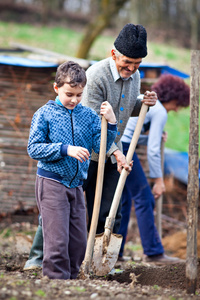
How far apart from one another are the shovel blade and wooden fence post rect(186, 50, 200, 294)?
77cm

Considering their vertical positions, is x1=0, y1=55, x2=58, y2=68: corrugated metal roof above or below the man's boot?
above

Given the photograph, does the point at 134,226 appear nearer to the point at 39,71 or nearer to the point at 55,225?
the point at 39,71

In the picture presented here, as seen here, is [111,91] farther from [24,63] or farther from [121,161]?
[24,63]

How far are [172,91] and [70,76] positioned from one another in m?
2.08

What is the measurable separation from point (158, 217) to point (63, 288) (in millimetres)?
2589

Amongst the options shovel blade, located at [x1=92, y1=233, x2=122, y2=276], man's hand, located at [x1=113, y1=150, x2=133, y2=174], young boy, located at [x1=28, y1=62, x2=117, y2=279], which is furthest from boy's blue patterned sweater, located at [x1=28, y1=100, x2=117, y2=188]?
shovel blade, located at [x1=92, y1=233, x2=122, y2=276]

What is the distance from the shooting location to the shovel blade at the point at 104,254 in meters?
3.66

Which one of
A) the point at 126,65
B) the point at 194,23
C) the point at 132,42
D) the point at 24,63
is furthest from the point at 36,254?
the point at 194,23

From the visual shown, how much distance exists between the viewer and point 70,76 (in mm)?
3127

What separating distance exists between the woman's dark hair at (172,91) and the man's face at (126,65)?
1378 millimetres

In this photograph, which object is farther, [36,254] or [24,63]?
[24,63]

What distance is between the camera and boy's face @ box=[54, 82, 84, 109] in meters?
3.13

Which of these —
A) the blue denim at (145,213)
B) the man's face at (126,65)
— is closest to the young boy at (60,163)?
the man's face at (126,65)

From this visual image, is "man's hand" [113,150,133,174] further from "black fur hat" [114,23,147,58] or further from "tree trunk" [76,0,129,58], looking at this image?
"tree trunk" [76,0,129,58]
